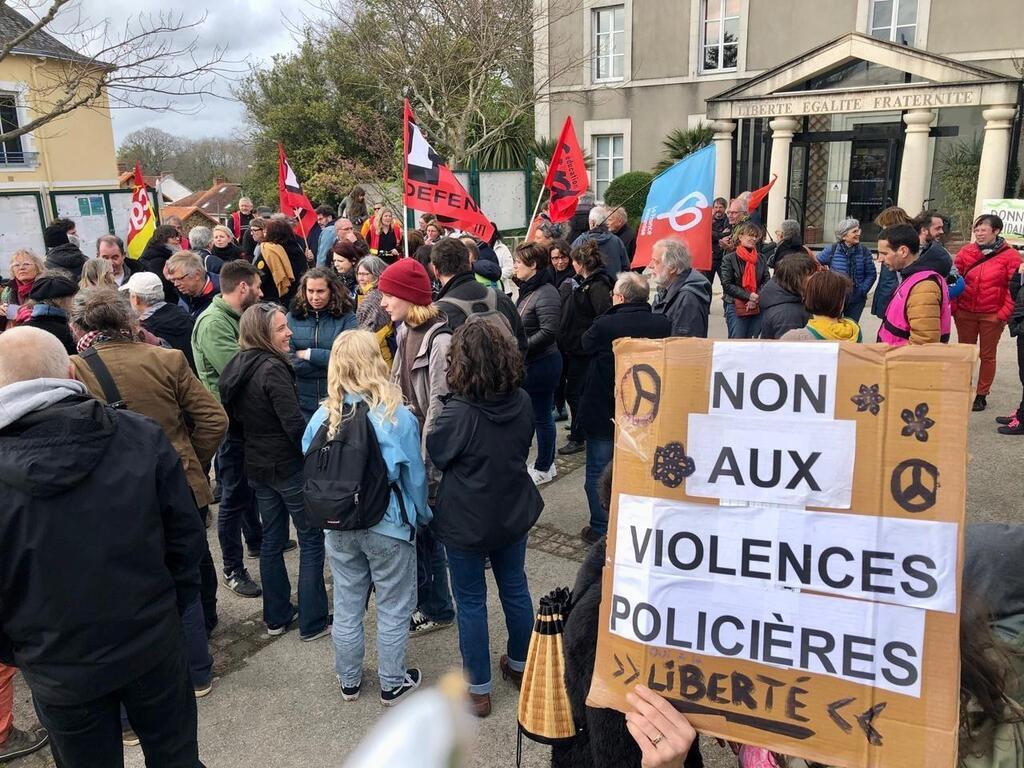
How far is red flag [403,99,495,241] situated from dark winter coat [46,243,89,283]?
3.00 metres

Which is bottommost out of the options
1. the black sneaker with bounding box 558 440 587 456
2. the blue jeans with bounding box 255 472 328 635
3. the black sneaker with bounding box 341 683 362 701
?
the black sneaker with bounding box 341 683 362 701

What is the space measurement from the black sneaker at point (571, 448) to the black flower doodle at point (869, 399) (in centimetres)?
531

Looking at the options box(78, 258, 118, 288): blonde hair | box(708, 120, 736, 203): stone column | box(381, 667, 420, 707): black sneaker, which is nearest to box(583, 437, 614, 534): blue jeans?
box(381, 667, 420, 707): black sneaker

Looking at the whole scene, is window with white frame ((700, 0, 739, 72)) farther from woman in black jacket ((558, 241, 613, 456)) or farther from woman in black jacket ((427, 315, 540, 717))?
woman in black jacket ((427, 315, 540, 717))

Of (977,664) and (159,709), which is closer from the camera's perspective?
(977,664)

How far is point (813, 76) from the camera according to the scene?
16.8m

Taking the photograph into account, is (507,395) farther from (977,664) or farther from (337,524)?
(977,664)

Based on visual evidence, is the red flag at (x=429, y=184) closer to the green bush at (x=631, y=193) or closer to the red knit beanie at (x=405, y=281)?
the red knit beanie at (x=405, y=281)

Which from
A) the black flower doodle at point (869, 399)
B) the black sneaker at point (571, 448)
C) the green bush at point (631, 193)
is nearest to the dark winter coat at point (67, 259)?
the black sneaker at point (571, 448)

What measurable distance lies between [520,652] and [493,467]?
101cm

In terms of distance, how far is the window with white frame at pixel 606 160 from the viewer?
21.3 m

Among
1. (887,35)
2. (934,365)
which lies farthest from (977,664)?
(887,35)

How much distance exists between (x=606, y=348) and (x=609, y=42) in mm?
18629

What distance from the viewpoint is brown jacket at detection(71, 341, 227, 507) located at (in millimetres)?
3504
